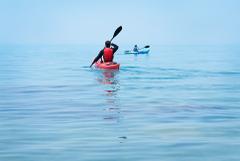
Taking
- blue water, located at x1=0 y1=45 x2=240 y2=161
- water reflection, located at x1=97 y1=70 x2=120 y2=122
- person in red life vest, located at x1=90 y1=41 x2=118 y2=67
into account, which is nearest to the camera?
blue water, located at x1=0 y1=45 x2=240 y2=161

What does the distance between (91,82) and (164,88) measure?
5273mm

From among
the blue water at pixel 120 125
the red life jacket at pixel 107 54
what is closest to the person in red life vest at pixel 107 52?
the red life jacket at pixel 107 54

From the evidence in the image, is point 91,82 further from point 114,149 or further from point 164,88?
point 114,149

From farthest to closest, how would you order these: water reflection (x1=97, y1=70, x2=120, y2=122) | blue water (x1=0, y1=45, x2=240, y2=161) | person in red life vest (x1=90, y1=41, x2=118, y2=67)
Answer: person in red life vest (x1=90, y1=41, x2=118, y2=67)
water reflection (x1=97, y1=70, x2=120, y2=122)
blue water (x1=0, y1=45, x2=240, y2=161)

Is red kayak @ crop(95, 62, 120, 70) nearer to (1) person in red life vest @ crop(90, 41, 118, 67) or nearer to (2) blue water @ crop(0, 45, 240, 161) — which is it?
(1) person in red life vest @ crop(90, 41, 118, 67)

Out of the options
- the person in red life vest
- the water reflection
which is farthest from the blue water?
the person in red life vest

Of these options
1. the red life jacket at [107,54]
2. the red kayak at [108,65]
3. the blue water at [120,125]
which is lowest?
the blue water at [120,125]

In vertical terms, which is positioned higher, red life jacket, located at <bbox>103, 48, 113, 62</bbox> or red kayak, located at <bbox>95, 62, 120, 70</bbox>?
red life jacket, located at <bbox>103, 48, 113, 62</bbox>

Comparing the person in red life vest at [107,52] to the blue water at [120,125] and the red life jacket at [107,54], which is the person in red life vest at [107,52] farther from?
the blue water at [120,125]

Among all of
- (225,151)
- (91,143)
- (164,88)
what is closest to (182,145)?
(225,151)

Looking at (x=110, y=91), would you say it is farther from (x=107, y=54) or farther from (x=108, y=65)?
(x=107, y=54)

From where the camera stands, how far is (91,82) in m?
28.8

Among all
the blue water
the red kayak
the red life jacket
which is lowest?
the blue water

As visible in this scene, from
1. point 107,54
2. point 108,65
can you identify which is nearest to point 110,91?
point 108,65
